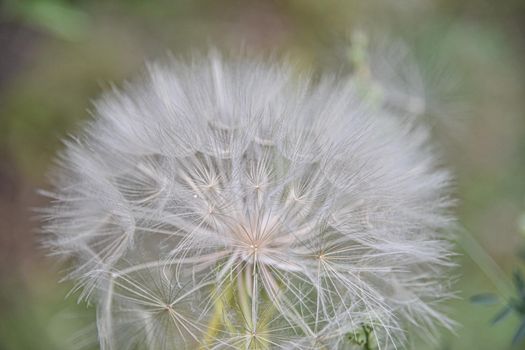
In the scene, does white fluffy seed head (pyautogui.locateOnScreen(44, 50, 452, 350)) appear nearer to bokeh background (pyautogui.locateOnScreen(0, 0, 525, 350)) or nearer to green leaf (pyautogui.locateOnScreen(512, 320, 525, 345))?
green leaf (pyautogui.locateOnScreen(512, 320, 525, 345))

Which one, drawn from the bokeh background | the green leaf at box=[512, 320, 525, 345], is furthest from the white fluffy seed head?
the bokeh background

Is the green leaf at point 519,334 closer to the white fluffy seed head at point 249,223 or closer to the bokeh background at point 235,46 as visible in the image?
the white fluffy seed head at point 249,223

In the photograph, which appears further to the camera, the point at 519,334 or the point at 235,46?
the point at 235,46

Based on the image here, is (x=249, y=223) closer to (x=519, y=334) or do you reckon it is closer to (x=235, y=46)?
(x=519, y=334)

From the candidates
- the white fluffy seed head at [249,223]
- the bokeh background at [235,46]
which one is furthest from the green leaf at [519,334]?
the bokeh background at [235,46]

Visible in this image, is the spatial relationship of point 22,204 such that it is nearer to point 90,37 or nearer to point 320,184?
point 90,37

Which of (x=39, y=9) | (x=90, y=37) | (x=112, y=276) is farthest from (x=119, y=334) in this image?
(x=90, y=37)

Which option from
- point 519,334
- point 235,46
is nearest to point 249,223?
point 519,334

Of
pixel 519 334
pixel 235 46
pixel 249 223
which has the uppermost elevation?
pixel 235 46
